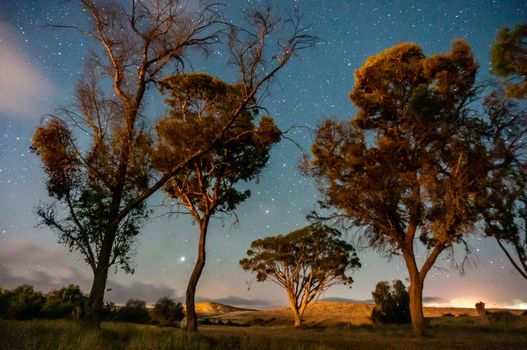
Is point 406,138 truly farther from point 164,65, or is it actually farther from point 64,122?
point 64,122

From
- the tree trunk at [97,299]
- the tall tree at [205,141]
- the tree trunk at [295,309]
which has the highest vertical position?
the tall tree at [205,141]

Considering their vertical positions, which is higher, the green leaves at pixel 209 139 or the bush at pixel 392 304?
the green leaves at pixel 209 139

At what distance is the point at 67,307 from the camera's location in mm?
24250

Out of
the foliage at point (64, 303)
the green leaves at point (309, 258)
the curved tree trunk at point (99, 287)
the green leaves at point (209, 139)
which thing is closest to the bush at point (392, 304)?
the green leaves at point (309, 258)

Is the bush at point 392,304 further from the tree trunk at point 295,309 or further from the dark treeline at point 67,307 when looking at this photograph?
the dark treeline at point 67,307

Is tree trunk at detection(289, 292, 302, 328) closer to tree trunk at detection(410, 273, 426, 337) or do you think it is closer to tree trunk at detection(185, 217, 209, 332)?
tree trunk at detection(410, 273, 426, 337)

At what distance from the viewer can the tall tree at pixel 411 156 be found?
18.0 m

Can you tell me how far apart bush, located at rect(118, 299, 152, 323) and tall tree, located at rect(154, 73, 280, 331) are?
1587cm

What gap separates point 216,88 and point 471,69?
14444mm

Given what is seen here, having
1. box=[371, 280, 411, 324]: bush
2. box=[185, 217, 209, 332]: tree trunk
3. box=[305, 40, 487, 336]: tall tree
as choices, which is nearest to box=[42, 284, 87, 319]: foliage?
box=[185, 217, 209, 332]: tree trunk

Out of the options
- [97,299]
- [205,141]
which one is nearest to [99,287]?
[97,299]

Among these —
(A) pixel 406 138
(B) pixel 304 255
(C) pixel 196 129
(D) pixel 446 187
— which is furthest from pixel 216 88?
Answer: (B) pixel 304 255

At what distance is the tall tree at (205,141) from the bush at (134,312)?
1587cm

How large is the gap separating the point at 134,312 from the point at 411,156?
26222 mm
